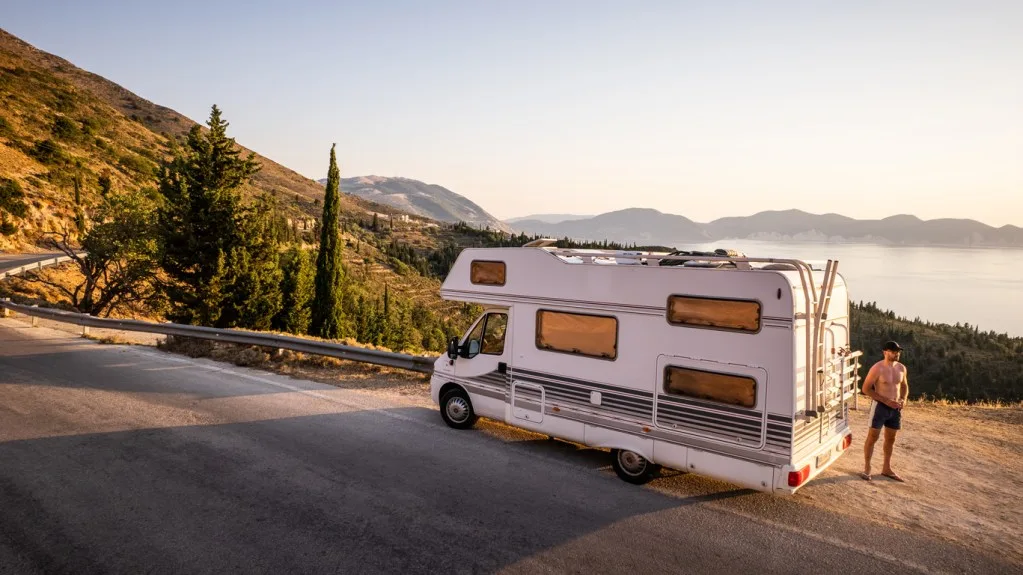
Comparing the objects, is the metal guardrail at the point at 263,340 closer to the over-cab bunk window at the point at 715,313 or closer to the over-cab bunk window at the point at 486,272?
the over-cab bunk window at the point at 486,272

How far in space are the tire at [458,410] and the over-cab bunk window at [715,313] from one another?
156 inches

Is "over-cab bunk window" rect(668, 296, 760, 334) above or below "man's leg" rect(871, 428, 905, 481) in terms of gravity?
above

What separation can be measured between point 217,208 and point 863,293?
6063 inches

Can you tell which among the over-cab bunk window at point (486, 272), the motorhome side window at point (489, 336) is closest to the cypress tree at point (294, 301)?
the motorhome side window at point (489, 336)

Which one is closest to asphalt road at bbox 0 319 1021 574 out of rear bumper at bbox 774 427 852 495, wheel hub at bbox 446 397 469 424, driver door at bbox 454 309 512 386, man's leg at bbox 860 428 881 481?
wheel hub at bbox 446 397 469 424

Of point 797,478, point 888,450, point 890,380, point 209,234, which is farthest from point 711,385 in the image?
point 209,234

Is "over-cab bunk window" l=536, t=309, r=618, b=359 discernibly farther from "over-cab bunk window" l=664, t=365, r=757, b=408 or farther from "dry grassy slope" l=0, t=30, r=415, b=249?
"dry grassy slope" l=0, t=30, r=415, b=249

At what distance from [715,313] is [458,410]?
476 cm

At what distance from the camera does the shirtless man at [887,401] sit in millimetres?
7301

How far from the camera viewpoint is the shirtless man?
730 cm

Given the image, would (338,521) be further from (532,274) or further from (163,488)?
(532,274)

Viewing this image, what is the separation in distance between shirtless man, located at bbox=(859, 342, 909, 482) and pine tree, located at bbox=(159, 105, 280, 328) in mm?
23278

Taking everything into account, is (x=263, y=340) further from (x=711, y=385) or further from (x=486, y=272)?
(x=711, y=385)

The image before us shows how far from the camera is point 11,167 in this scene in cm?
4297
